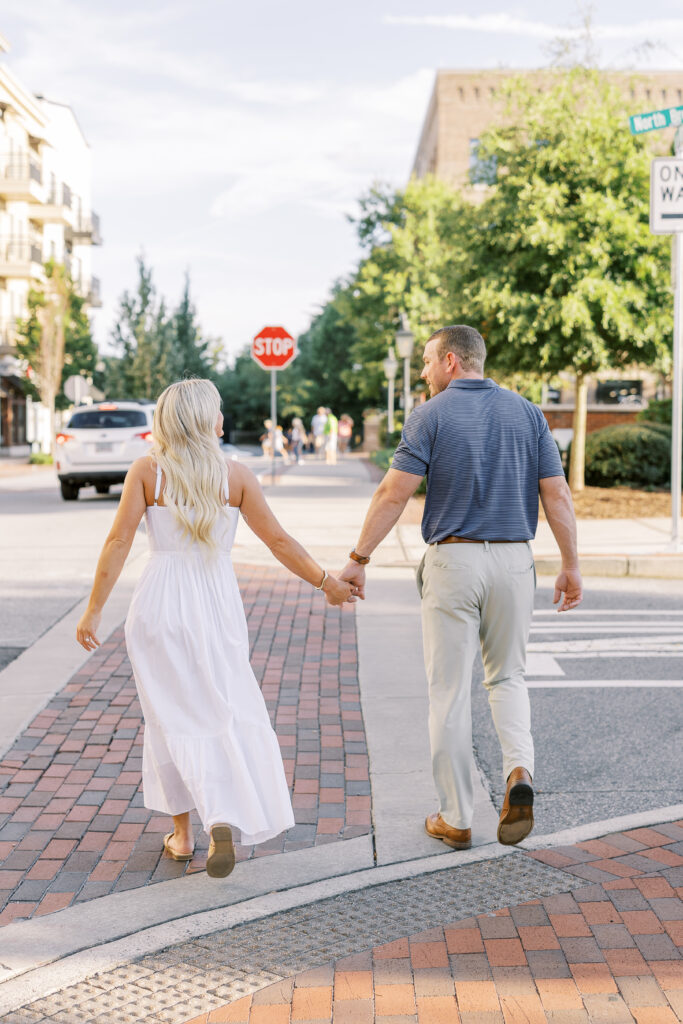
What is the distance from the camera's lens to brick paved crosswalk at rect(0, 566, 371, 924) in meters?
3.78

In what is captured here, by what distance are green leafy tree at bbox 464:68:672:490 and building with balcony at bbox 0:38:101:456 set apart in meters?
31.6

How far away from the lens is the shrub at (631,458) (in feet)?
61.1

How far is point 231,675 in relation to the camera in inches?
144

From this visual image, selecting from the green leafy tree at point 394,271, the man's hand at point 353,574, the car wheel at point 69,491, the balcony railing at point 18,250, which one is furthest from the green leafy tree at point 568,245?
the balcony railing at point 18,250

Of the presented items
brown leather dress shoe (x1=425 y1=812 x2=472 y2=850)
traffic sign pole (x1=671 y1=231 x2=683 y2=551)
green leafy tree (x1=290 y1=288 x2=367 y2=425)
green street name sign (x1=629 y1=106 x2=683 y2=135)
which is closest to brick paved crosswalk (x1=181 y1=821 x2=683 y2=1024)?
brown leather dress shoe (x1=425 y1=812 x2=472 y2=850)

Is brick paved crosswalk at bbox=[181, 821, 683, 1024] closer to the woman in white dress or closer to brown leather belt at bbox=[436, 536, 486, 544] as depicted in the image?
the woman in white dress

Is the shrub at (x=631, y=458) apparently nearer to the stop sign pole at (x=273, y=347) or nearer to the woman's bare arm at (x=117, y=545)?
the stop sign pole at (x=273, y=347)

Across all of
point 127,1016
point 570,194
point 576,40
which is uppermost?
point 576,40

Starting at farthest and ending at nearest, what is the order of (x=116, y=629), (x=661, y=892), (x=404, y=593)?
(x=404, y=593), (x=116, y=629), (x=661, y=892)

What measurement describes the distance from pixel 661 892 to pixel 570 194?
1517 cm

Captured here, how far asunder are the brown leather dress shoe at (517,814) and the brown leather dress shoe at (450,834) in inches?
7.6

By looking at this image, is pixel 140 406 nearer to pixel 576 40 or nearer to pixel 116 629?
pixel 576 40

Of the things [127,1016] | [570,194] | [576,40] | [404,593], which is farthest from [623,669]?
[576,40]

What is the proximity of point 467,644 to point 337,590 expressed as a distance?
21.3 inches
